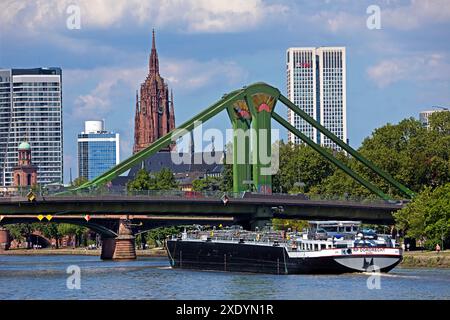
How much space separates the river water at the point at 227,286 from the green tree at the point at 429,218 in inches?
646

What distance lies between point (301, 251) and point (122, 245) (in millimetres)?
68104

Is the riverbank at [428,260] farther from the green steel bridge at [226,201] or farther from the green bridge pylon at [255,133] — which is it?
the green bridge pylon at [255,133]

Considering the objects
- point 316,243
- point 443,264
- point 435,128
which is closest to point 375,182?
point 435,128

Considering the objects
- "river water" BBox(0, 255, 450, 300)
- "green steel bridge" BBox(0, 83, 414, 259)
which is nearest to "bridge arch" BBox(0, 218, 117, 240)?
"green steel bridge" BBox(0, 83, 414, 259)

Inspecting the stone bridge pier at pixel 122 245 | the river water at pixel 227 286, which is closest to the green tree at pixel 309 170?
the stone bridge pier at pixel 122 245

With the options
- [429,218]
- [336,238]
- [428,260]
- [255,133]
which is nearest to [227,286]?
[336,238]

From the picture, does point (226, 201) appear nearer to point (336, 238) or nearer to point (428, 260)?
point (428, 260)

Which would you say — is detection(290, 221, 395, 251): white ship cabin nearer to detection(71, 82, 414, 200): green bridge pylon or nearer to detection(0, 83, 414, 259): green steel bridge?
detection(0, 83, 414, 259): green steel bridge

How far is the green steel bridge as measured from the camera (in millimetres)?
117375

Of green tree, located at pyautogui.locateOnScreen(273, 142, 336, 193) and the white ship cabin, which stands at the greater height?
green tree, located at pyautogui.locateOnScreen(273, 142, 336, 193)

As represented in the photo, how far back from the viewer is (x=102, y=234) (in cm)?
16400
